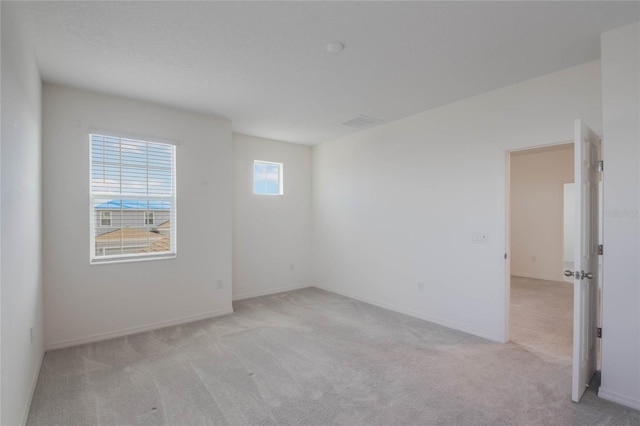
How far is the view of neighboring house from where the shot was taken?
11.5 ft

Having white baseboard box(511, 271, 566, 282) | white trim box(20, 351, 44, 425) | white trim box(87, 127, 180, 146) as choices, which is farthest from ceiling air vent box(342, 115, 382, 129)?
white baseboard box(511, 271, 566, 282)

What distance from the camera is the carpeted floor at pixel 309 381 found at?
2104mm

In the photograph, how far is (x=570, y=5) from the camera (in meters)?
1.98

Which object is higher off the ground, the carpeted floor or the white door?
the white door

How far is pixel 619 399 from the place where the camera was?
2.21 meters

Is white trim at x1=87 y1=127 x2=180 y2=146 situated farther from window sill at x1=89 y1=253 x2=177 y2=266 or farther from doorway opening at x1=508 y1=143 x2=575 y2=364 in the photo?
doorway opening at x1=508 y1=143 x2=575 y2=364

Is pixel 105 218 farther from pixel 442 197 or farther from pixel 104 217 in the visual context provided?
pixel 442 197

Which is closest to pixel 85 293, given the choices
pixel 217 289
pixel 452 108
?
pixel 217 289

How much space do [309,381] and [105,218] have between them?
2.82m

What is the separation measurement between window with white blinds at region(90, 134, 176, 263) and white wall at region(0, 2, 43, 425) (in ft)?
2.26

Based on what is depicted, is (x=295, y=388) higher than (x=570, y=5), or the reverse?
(x=570, y=5)

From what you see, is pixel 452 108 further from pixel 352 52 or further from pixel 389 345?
pixel 389 345

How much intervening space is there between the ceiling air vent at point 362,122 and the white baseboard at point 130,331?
3.12 meters

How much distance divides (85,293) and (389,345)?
3.24 metres
